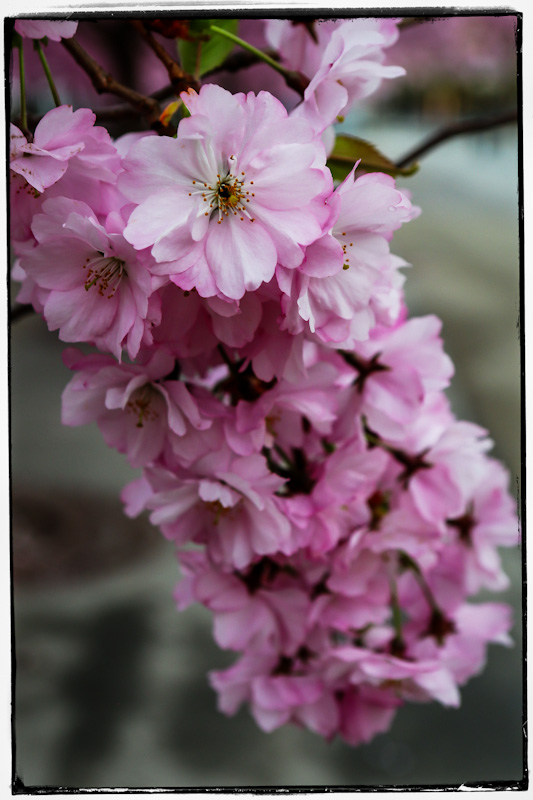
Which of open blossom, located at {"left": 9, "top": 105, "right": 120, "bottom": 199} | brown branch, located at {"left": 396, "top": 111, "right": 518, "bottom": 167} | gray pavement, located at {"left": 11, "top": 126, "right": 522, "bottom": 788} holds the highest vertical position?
brown branch, located at {"left": 396, "top": 111, "right": 518, "bottom": 167}

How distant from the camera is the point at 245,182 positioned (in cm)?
28

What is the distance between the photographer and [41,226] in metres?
0.29

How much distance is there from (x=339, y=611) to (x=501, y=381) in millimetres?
432

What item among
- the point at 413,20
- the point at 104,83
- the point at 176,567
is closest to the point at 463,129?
the point at 413,20

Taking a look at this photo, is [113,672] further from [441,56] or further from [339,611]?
[441,56]

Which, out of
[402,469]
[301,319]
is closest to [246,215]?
[301,319]

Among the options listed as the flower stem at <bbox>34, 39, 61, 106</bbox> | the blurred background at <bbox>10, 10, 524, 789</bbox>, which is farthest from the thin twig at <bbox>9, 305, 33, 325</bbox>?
the flower stem at <bbox>34, 39, 61, 106</bbox>

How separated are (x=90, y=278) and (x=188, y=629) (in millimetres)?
523

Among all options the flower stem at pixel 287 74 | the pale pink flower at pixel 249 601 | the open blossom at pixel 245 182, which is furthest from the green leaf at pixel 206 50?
the pale pink flower at pixel 249 601

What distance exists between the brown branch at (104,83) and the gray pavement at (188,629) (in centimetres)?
16

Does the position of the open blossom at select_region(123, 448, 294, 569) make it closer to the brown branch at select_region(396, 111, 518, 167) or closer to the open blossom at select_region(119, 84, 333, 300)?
the open blossom at select_region(119, 84, 333, 300)

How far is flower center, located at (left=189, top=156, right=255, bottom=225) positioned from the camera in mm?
279

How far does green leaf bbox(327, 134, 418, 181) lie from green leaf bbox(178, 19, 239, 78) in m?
0.08

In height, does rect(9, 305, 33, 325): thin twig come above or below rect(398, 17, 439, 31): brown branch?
below
